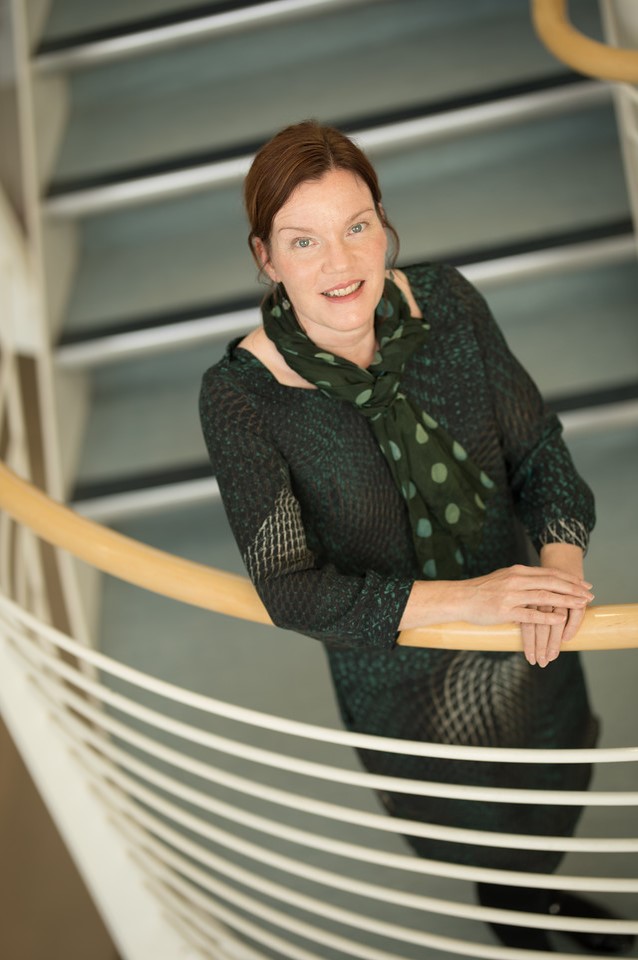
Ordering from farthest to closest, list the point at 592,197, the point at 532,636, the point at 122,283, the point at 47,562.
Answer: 1. the point at 47,562
2. the point at 122,283
3. the point at 592,197
4. the point at 532,636

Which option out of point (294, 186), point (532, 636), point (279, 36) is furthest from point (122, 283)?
point (532, 636)

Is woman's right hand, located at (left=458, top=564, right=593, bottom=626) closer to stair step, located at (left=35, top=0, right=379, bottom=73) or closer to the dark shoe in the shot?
the dark shoe

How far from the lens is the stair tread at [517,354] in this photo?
→ 2.45m

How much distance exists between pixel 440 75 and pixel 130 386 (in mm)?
1183

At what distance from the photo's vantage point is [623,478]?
2455 millimetres

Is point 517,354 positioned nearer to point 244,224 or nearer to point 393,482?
point 244,224

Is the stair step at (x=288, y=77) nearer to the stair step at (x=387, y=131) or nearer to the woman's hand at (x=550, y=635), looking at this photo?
the stair step at (x=387, y=131)

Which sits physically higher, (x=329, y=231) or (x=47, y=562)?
(x=329, y=231)

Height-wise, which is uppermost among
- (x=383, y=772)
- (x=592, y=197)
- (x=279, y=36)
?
(x=279, y=36)

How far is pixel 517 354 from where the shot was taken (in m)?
2.53

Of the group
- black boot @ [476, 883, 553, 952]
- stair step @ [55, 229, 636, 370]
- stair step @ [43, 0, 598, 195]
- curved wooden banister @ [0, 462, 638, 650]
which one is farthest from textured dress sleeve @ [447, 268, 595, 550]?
stair step @ [43, 0, 598, 195]

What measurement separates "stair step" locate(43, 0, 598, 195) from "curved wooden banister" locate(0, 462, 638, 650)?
1.44 m

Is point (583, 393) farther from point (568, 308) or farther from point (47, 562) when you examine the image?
point (47, 562)

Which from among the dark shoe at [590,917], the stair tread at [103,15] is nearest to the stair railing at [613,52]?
the stair tread at [103,15]
